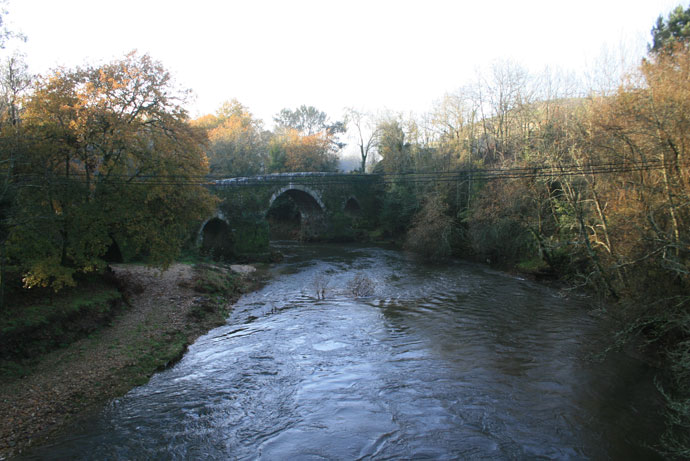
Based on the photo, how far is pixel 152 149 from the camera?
14.4 m

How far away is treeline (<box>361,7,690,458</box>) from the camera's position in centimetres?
921

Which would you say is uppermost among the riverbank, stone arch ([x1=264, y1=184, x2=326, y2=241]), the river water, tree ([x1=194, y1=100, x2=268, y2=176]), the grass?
tree ([x1=194, y1=100, x2=268, y2=176])

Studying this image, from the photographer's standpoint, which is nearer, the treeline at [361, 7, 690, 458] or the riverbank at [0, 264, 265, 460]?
the riverbank at [0, 264, 265, 460]

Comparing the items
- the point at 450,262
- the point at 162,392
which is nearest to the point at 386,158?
the point at 450,262

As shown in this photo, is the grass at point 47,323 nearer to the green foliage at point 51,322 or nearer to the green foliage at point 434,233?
the green foliage at point 51,322

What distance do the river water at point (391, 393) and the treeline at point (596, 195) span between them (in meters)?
1.25

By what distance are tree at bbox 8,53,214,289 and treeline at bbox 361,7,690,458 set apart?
7828 millimetres


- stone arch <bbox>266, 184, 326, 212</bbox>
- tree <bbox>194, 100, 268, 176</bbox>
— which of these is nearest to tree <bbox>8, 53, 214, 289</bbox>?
stone arch <bbox>266, 184, 326, 212</bbox>

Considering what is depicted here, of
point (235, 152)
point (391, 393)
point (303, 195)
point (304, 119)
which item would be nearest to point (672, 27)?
point (391, 393)

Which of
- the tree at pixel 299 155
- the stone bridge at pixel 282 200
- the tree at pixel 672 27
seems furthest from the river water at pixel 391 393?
the tree at pixel 299 155

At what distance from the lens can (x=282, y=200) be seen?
44.6m

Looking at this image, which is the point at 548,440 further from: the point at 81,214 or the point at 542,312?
the point at 81,214

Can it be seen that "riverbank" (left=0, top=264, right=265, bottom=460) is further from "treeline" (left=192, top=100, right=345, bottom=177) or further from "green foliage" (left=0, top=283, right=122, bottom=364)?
"treeline" (left=192, top=100, right=345, bottom=177)

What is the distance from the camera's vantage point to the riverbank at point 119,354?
757 centimetres
